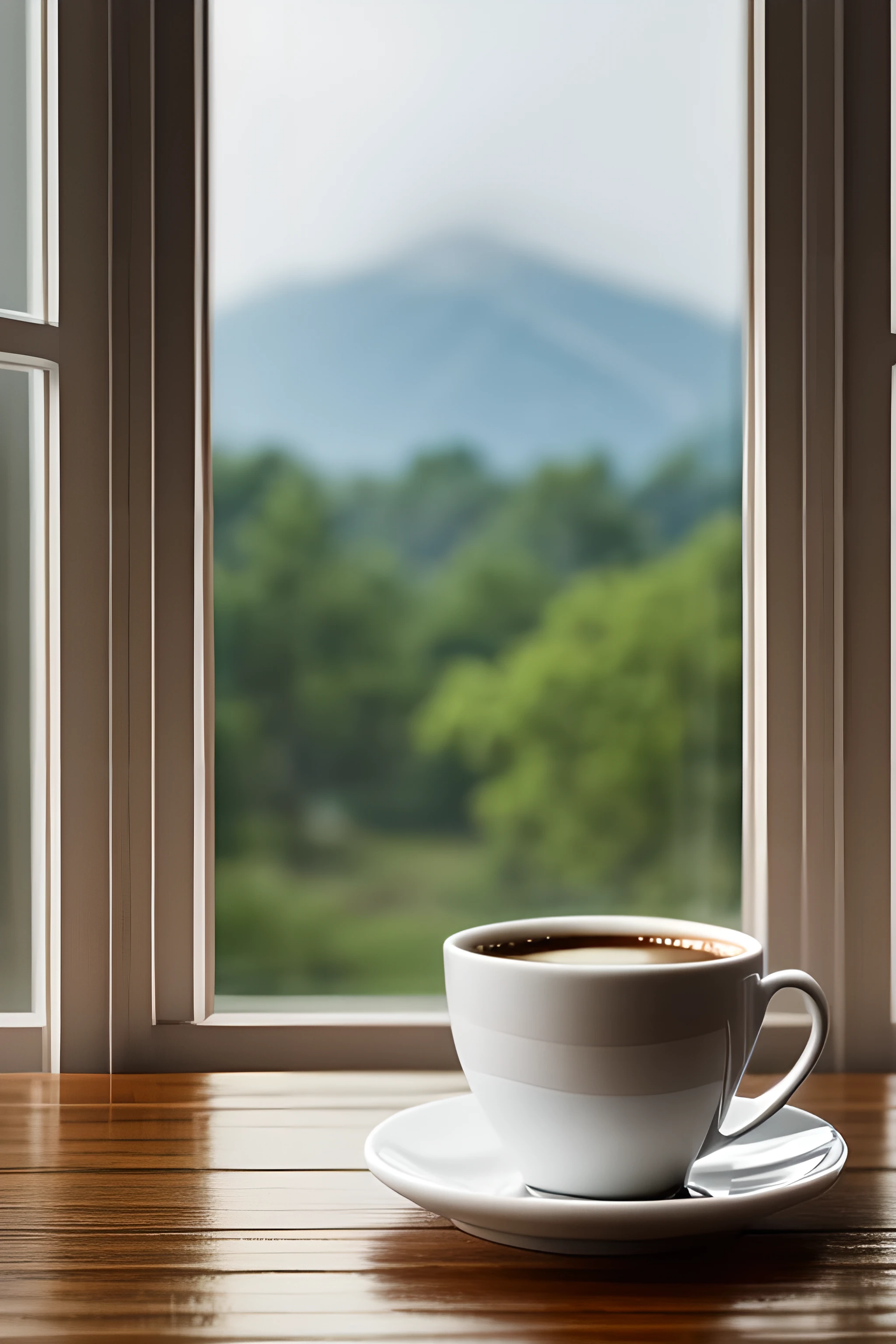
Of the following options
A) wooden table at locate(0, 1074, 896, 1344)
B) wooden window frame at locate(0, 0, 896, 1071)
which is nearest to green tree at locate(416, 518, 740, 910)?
wooden window frame at locate(0, 0, 896, 1071)

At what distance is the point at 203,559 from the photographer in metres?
0.87

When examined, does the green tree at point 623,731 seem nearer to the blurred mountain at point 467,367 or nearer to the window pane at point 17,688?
the blurred mountain at point 467,367

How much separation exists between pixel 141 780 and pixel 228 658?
0.26 meters

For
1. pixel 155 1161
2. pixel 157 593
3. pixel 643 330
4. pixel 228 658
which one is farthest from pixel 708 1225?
pixel 643 330

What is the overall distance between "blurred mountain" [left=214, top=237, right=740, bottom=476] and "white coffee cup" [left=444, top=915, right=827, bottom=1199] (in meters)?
0.77

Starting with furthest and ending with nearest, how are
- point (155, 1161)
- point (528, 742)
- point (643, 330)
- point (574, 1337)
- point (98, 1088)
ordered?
point (528, 742), point (643, 330), point (98, 1088), point (155, 1161), point (574, 1337)

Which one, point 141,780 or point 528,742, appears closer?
point 141,780

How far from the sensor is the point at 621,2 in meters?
1.01

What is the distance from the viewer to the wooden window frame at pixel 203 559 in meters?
0.84

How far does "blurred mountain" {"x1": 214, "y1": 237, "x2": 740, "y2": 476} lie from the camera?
3.94ft

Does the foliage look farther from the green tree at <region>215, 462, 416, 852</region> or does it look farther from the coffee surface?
the coffee surface

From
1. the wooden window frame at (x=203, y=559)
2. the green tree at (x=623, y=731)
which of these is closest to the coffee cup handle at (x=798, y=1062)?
the wooden window frame at (x=203, y=559)

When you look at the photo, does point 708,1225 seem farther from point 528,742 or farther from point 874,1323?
point 528,742

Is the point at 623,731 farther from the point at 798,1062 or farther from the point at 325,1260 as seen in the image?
the point at 325,1260
